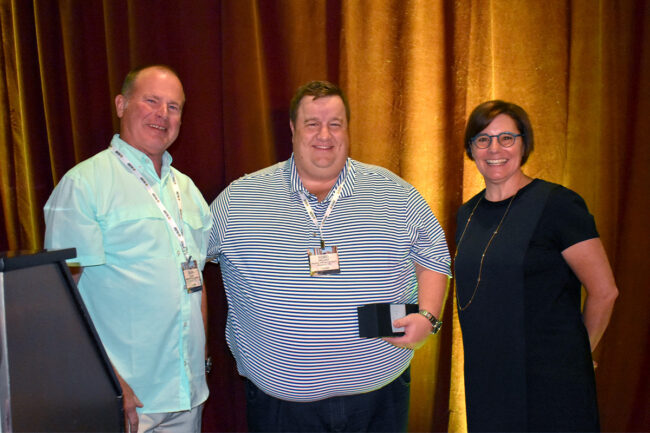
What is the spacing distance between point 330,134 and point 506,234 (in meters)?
0.81

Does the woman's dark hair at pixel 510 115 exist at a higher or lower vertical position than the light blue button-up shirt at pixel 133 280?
higher

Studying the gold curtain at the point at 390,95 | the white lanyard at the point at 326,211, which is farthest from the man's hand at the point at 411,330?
the gold curtain at the point at 390,95

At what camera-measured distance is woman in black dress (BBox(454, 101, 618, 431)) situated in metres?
1.77

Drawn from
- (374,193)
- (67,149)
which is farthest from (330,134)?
(67,149)

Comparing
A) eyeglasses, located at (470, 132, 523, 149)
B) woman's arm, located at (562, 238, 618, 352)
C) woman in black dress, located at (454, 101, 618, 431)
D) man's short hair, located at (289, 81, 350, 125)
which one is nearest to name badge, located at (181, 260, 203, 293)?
man's short hair, located at (289, 81, 350, 125)

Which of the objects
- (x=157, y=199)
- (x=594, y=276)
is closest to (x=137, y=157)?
(x=157, y=199)

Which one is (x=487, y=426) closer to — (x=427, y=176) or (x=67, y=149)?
(x=427, y=176)

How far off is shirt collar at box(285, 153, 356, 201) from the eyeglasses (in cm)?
53

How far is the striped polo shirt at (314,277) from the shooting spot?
182cm

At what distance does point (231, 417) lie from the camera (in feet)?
8.22

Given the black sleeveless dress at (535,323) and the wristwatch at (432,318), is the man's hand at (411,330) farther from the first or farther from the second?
the black sleeveless dress at (535,323)

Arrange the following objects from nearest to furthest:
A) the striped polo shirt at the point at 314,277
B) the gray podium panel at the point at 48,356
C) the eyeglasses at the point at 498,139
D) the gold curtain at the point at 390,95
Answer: the gray podium panel at the point at 48,356
the striped polo shirt at the point at 314,277
the eyeglasses at the point at 498,139
the gold curtain at the point at 390,95

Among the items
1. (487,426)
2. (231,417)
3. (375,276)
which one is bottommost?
(231,417)

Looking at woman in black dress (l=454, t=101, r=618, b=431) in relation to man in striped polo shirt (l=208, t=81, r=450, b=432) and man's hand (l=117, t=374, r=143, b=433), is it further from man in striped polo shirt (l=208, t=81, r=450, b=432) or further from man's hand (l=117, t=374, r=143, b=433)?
man's hand (l=117, t=374, r=143, b=433)
